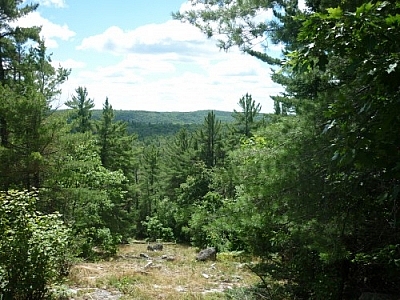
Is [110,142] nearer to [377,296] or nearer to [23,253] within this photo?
[23,253]

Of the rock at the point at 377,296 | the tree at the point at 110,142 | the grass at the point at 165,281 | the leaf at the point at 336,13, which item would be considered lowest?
the grass at the point at 165,281

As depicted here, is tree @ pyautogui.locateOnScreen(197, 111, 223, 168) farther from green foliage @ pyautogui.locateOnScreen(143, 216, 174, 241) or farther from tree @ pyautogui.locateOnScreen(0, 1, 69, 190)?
tree @ pyautogui.locateOnScreen(0, 1, 69, 190)

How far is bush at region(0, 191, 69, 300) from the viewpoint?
5.52 meters

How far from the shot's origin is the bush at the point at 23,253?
552 cm

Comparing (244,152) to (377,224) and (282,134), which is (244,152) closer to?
(282,134)

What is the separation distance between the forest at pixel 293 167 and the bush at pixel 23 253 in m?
0.02

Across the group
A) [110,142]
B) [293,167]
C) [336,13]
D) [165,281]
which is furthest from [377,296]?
[110,142]

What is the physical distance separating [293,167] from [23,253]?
12.8ft

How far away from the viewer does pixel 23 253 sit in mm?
5527

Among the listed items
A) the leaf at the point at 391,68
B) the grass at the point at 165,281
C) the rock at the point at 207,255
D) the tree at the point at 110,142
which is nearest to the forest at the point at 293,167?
the leaf at the point at 391,68

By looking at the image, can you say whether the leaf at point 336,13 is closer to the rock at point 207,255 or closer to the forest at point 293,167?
the forest at point 293,167

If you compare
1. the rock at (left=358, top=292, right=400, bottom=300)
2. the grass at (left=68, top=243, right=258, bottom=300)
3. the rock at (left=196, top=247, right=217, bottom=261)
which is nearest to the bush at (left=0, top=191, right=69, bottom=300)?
the grass at (left=68, top=243, right=258, bottom=300)

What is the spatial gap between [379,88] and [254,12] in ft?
20.4

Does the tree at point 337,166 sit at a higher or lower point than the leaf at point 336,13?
lower
